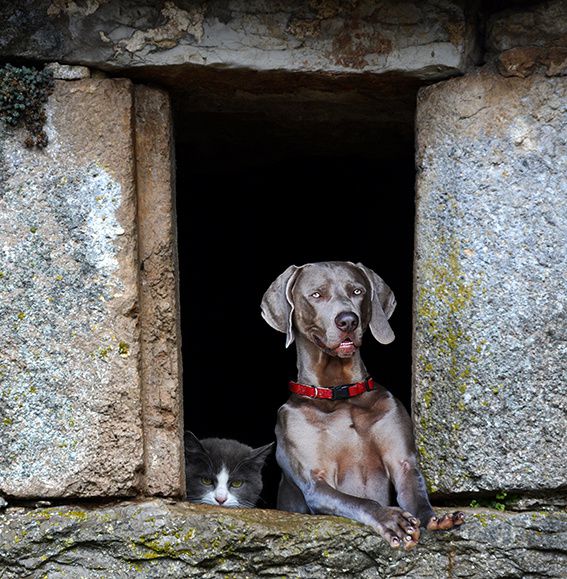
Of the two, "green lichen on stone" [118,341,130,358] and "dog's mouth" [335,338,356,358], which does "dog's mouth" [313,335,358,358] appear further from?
"green lichen on stone" [118,341,130,358]

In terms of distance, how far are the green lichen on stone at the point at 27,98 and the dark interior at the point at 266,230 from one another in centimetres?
79

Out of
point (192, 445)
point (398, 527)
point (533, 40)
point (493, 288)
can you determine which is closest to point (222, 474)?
point (192, 445)

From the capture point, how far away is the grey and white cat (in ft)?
17.2

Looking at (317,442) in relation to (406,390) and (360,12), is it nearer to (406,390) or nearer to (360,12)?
(360,12)

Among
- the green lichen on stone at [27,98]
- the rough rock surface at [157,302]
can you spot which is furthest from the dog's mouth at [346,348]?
the green lichen on stone at [27,98]

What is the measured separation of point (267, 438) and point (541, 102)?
3.74m

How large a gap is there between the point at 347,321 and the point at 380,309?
297 millimetres

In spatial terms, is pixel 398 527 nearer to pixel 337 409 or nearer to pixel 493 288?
pixel 337 409

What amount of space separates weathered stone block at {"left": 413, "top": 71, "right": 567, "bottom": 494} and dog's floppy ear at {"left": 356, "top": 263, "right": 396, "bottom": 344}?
0.35m

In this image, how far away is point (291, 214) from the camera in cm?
722

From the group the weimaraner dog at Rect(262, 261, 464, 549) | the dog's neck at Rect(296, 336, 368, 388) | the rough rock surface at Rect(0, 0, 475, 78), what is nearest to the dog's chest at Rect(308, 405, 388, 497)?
the weimaraner dog at Rect(262, 261, 464, 549)

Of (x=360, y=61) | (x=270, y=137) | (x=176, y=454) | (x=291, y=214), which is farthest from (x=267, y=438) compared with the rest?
(x=360, y=61)

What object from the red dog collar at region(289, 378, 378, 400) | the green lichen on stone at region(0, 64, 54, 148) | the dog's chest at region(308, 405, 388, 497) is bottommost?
the dog's chest at region(308, 405, 388, 497)

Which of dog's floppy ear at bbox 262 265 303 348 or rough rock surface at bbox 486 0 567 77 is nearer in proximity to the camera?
rough rock surface at bbox 486 0 567 77
